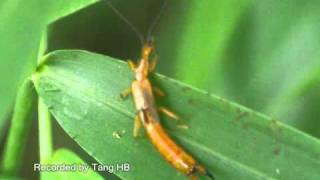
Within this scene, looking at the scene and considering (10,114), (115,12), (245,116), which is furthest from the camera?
(115,12)

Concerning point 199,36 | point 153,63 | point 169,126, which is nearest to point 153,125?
point 169,126

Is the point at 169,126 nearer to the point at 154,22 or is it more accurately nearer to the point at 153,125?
the point at 153,125

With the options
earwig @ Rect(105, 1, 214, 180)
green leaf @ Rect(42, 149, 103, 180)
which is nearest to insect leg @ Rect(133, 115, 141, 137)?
earwig @ Rect(105, 1, 214, 180)

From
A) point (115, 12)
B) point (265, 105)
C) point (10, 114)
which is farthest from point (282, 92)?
point (10, 114)

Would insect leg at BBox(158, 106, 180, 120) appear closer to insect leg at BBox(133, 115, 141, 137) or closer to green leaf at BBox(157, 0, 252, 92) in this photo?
insect leg at BBox(133, 115, 141, 137)

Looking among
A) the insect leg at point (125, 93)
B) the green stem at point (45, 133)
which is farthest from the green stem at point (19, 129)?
the insect leg at point (125, 93)

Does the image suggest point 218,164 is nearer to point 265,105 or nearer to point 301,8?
point 265,105
